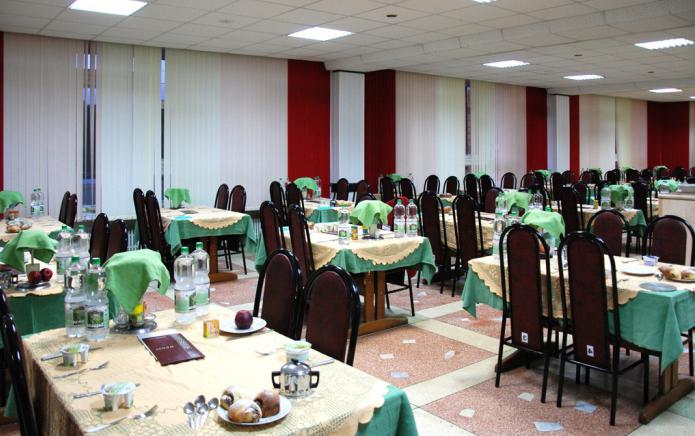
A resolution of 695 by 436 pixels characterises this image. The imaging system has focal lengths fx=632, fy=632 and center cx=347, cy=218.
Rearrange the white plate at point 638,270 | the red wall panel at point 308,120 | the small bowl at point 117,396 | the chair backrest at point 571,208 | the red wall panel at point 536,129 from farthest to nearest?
the red wall panel at point 536,129 < the red wall panel at point 308,120 < the chair backrest at point 571,208 < the white plate at point 638,270 < the small bowl at point 117,396

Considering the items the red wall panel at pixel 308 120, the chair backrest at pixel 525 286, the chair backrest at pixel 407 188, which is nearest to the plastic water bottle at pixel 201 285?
the chair backrest at pixel 525 286

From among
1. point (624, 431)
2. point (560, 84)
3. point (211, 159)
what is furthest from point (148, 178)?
point (560, 84)

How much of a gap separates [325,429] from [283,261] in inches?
56.9

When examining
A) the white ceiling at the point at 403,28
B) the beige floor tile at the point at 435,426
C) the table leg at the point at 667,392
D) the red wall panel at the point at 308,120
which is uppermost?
the white ceiling at the point at 403,28

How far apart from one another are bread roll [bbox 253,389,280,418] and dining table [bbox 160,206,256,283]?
18.0ft

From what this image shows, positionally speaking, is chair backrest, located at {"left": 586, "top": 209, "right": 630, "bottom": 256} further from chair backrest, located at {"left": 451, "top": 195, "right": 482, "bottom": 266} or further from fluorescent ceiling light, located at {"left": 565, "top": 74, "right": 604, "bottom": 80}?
fluorescent ceiling light, located at {"left": 565, "top": 74, "right": 604, "bottom": 80}

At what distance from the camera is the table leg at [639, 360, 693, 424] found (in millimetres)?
3602

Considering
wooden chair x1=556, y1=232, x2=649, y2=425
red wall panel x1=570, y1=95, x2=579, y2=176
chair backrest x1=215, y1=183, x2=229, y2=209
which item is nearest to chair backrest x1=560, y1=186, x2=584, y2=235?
chair backrest x1=215, y1=183, x2=229, y2=209

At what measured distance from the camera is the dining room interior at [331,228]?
7.92 ft

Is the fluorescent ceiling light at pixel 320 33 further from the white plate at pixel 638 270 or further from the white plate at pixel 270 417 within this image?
the white plate at pixel 270 417

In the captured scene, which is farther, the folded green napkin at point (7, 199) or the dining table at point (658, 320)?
the folded green napkin at point (7, 199)

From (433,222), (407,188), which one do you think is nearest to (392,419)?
(433,222)

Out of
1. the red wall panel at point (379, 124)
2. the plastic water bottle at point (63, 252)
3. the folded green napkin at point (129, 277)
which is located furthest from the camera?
the red wall panel at point (379, 124)

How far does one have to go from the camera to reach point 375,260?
207 inches
